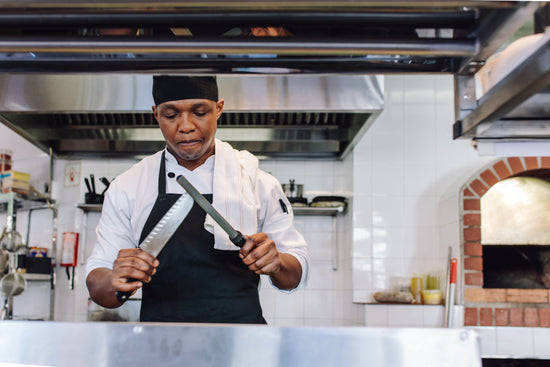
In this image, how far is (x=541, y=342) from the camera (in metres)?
3.00

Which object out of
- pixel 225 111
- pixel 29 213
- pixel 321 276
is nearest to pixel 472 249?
pixel 321 276

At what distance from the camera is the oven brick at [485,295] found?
120 inches

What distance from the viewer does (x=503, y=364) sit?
2.90m

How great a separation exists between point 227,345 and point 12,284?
306cm

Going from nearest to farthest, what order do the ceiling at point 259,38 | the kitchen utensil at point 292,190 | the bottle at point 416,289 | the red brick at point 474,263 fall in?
the ceiling at point 259,38, the red brick at point 474,263, the bottle at point 416,289, the kitchen utensil at point 292,190

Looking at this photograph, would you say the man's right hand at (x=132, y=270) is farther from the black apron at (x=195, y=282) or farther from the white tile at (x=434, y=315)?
the white tile at (x=434, y=315)

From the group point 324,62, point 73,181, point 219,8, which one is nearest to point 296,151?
point 73,181

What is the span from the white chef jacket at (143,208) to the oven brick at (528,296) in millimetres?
1897

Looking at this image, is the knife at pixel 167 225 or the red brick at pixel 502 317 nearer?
the knife at pixel 167 225

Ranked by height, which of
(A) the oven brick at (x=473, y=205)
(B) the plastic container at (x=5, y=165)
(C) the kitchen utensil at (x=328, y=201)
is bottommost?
(A) the oven brick at (x=473, y=205)

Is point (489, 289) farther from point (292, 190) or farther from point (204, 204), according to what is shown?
point (204, 204)

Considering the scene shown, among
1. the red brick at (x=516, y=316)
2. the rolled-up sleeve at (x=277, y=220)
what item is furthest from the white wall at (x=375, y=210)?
the rolled-up sleeve at (x=277, y=220)

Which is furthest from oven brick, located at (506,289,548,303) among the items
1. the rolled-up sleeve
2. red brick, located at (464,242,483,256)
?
the rolled-up sleeve

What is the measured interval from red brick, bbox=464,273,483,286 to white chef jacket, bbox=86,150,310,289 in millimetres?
1822
